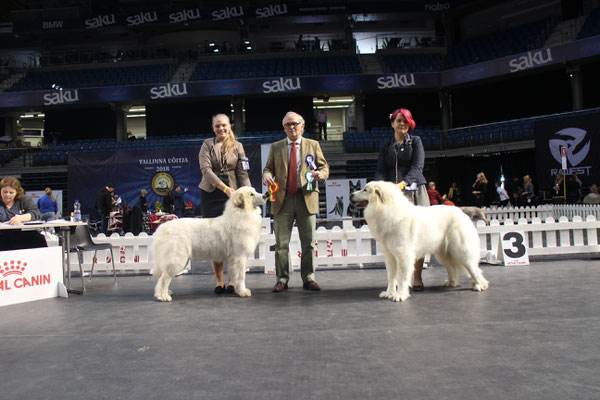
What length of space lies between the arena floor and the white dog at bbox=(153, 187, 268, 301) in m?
0.37

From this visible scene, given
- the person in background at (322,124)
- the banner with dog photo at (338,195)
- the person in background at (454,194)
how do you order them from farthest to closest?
the person in background at (322,124) < the person in background at (454,194) < the banner with dog photo at (338,195)

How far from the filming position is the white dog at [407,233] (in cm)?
399

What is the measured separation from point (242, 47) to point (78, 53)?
9470 mm

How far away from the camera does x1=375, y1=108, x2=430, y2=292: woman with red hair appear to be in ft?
14.9

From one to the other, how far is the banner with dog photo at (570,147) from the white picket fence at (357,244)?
9603mm

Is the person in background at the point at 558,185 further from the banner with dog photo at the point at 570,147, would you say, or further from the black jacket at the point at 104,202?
the black jacket at the point at 104,202

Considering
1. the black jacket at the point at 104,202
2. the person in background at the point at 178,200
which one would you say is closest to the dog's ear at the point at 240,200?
the black jacket at the point at 104,202

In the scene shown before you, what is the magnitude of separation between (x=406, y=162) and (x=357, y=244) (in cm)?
199

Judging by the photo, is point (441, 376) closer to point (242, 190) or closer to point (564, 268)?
point (242, 190)

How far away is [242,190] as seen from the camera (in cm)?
434

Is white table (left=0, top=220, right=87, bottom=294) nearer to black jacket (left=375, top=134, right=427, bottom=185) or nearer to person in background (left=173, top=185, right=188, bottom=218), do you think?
black jacket (left=375, top=134, right=427, bottom=185)

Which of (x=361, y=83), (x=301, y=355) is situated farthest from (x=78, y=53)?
(x=301, y=355)

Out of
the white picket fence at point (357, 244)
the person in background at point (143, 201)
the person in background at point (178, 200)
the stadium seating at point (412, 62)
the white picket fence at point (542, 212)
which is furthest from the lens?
the stadium seating at point (412, 62)

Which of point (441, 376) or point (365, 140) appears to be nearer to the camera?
point (441, 376)
